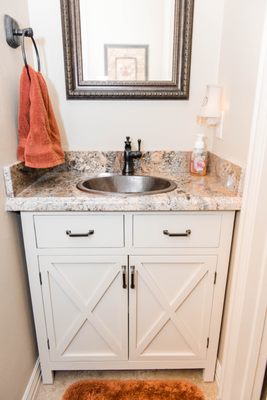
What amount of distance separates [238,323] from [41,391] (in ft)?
3.24

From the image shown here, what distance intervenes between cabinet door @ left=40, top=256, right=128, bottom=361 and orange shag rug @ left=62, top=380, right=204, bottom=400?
0.14 metres

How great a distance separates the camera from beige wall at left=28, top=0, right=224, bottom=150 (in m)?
1.32

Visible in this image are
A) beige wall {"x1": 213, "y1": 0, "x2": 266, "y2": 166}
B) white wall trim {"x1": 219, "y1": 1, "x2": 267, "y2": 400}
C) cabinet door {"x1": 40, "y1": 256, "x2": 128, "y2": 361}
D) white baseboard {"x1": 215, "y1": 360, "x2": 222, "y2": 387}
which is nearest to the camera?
white wall trim {"x1": 219, "y1": 1, "x2": 267, "y2": 400}

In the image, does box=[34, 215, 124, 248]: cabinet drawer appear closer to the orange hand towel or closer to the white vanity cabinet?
the white vanity cabinet

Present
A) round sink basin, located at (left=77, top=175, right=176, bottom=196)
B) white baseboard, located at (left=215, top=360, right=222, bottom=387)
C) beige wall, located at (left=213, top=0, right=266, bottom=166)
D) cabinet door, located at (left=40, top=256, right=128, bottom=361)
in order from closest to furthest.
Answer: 1. beige wall, located at (left=213, top=0, right=266, bottom=166)
2. cabinet door, located at (left=40, top=256, right=128, bottom=361)
3. white baseboard, located at (left=215, top=360, right=222, bottom=387)
4. round sink basin, located at (left=77, top=175, right=176, bottom=196)

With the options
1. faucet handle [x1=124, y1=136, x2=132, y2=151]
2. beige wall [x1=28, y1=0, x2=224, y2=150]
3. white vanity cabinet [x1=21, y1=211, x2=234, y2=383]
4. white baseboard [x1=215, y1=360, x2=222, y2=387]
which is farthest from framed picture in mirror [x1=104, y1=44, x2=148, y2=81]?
white baseboard [x1=215, y1=360, x2=222, y2=387]

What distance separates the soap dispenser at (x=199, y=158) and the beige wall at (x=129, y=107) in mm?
99

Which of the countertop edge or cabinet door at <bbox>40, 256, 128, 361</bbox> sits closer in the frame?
the countertop edge

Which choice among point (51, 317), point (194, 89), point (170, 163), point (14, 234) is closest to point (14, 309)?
point (51, 317)

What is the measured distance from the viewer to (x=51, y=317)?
1201mm

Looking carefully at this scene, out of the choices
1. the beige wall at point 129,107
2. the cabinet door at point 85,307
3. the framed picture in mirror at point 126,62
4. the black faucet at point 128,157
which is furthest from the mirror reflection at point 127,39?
Result: the cabinet door at point 85,307

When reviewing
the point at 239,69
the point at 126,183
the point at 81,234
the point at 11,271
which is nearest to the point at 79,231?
the point at 81,234

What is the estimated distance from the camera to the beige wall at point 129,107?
132 cm

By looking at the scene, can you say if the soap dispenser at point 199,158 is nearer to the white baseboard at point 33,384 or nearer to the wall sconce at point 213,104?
the wall sconce at point 213,104
